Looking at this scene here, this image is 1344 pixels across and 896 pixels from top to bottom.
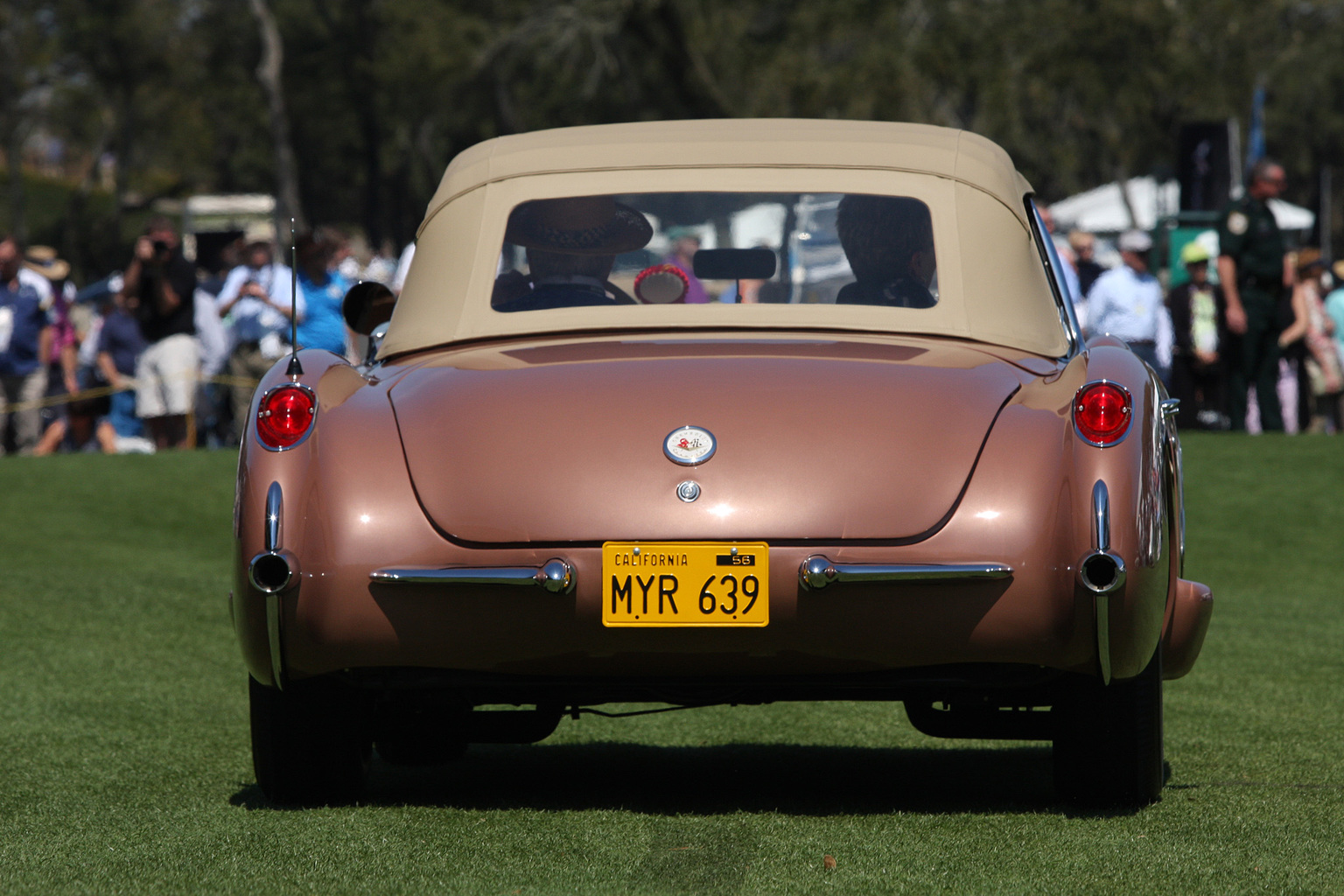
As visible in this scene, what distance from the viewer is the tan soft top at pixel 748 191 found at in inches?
192

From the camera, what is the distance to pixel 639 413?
4.20 meters

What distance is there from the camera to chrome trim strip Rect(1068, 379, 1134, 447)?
416 centimetres

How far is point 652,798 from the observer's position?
4.86 metres

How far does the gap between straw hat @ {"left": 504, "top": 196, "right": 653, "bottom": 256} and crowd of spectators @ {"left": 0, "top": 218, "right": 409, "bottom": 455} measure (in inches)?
382

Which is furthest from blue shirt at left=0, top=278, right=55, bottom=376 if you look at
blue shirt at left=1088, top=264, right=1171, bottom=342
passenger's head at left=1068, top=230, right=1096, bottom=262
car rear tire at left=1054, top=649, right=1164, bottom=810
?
car rear tire at left=1054, top=649, right=1164, bottom=810

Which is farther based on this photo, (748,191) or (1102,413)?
(748,191)

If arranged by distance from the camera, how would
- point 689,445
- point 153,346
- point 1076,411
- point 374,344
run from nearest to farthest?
point 689,445, point 1076,411, point 374,344, point 153,346

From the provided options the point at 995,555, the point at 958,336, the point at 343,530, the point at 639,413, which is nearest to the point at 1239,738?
the point at 958,336

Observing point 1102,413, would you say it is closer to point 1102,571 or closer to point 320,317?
point 1102,571

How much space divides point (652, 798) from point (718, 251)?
144 cm

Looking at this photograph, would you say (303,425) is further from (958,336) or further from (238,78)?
(238,78)

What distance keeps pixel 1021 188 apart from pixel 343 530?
230 centimetres

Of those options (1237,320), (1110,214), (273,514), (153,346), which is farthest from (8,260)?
(1110,214)

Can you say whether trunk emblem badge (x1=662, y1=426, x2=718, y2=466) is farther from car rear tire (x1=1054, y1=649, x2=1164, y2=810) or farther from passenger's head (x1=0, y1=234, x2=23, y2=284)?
passenger's head (x1=0, y1=234, x2=23, y2=284)
